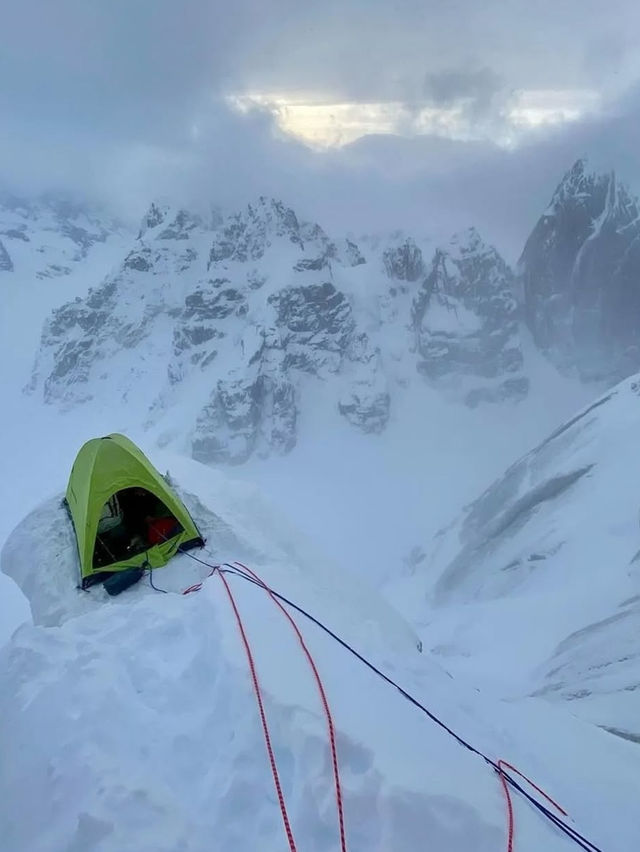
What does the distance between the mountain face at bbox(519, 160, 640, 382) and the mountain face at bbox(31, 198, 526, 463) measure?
398 inches

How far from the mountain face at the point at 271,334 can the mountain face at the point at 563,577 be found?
7281cm

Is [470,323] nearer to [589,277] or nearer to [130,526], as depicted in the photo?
[589,277]

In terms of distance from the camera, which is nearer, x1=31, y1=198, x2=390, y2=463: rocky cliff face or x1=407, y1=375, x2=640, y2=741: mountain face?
x1=407, y1=375, x2=640, y2=741: mountain face

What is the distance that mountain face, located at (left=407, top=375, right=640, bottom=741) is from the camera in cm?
1448

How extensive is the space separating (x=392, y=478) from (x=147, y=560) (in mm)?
91828

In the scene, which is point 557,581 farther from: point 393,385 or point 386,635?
point 393,385

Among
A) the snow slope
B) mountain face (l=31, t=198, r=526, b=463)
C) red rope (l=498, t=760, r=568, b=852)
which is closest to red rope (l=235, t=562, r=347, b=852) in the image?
the snow slope

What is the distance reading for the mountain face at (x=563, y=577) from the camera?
47.5 feet

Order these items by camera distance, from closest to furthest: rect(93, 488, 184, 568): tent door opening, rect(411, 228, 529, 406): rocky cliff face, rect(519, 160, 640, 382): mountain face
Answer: rect(93, 488, 184, 568): tent door opening, rect(519, 160, 640, 382): mountain face, rect(411, 228, 529, 406): rocky cliff face

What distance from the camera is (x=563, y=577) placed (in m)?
22.5

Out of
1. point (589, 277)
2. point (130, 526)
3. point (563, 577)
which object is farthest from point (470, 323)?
point (130, 526)

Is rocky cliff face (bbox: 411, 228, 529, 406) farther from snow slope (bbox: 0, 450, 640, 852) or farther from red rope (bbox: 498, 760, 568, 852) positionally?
red rope (bbox: 498, 760, 568, 852)

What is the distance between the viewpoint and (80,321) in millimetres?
153000

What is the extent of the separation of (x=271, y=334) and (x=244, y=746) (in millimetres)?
113879
